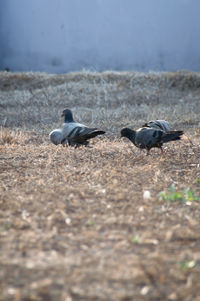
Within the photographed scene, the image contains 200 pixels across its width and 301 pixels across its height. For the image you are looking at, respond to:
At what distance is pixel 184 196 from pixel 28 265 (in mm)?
1821

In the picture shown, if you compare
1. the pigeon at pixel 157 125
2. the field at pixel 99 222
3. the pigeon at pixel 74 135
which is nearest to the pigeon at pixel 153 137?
the field at pixel 99 222

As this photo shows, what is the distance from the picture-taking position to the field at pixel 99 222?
215 cm

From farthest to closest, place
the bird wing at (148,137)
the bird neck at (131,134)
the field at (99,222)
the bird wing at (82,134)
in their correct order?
the bird wing at (82,134), the bird neck at (131,134), the bird wing at (148,137), the field at (99,222)

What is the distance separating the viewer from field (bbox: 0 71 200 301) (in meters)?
2.15

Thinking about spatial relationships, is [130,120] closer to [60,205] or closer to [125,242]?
[60,205]

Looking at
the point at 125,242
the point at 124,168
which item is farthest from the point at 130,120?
the point at 125,242

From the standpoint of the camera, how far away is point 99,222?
3012 millimetres

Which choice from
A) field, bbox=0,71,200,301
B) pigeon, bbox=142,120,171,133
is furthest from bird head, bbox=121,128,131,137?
pigeon, bbox=142,120,171,133

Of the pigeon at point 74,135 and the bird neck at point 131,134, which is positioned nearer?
the bird neck at point 131,134

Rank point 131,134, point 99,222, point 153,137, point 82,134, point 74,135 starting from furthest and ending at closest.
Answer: point 74,135 < point 82,134 < point 131,134 < point 153,137 < point 99,222

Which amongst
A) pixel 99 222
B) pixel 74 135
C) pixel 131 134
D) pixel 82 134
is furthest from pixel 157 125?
pixel 99 222

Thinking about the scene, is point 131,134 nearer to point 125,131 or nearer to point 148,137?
point 125,131

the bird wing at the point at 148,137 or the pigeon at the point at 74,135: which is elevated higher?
the bird wing at the point at 148,137

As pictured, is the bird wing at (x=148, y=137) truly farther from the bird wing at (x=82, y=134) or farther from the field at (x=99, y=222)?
the bird wing at (x=82, y=134)
